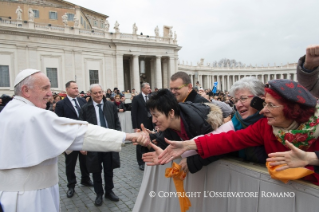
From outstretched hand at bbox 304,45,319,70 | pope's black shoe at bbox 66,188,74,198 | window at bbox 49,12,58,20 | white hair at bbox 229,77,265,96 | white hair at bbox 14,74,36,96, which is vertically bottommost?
pope's black shoe at bbox 66,188,74,198

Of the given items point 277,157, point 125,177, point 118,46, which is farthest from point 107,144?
point 118,46

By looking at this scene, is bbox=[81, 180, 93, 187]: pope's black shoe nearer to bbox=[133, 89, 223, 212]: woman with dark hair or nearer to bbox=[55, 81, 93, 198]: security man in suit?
bbox=[55, 81, 93, 198]: security man in suit

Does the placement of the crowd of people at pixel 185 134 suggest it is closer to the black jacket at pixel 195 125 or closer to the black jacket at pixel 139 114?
the black jacket at pixel 195 125

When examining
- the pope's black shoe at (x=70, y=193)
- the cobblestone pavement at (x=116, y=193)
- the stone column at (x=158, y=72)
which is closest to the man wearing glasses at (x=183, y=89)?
the cobblestone pavement at (x=116, y=193)

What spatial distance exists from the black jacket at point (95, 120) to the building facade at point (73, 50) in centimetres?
2576

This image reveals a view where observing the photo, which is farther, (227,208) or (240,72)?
(240,72)

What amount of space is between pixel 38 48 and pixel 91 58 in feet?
22.2

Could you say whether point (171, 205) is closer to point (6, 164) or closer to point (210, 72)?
point (6, 164)

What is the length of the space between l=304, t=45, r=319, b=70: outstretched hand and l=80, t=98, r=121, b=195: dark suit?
3.85m

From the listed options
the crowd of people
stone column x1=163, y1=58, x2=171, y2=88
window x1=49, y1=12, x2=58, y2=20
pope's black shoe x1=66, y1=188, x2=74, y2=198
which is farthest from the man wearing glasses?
window x1=49, y1=12, x2=58, y2=20

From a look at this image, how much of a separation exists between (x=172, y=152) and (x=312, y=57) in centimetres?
169

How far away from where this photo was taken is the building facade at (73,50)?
26.5m

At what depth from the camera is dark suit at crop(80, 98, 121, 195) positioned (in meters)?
4.73

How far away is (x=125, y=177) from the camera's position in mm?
6098
